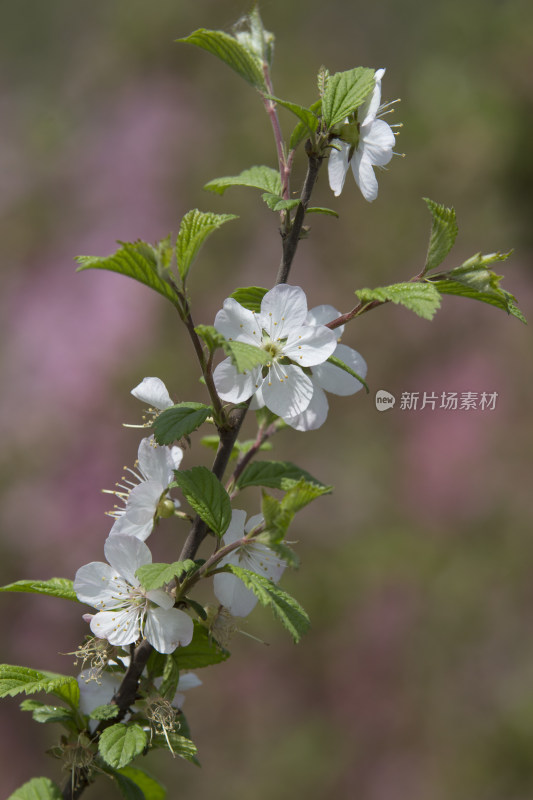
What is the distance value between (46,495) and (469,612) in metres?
1.83

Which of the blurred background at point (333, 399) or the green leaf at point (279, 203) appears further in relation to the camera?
the blurred background at point (333, 399)

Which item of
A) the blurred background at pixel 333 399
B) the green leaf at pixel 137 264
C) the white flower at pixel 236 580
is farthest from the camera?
the blurred background at pixel 333 399

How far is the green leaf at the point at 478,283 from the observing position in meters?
0.59

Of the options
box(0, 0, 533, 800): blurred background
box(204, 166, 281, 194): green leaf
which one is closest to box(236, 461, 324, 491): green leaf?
box(204, 166, 281, 194): green leaf

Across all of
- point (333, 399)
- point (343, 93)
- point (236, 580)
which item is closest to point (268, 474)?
point (236, 580)

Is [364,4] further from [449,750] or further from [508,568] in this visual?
[449,750]

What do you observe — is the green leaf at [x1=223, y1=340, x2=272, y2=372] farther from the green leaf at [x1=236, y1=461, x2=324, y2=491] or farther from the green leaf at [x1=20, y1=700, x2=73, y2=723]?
the green leaf at [x1=20, y1=700, x2=73, y2=723]

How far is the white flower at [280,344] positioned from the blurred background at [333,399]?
7.35ft

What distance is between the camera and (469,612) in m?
2.70

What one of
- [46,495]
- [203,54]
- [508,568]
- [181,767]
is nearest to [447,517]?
[508,568]

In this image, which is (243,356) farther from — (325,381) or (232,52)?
(232,52)

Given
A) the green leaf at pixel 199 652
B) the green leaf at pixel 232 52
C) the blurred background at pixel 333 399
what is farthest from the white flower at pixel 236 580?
the blurred background at pixel 333 399

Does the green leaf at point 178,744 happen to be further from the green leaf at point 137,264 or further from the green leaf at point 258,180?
the green leaf at point 258,180

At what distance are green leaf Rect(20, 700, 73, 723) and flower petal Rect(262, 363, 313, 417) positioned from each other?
12.2 inches
